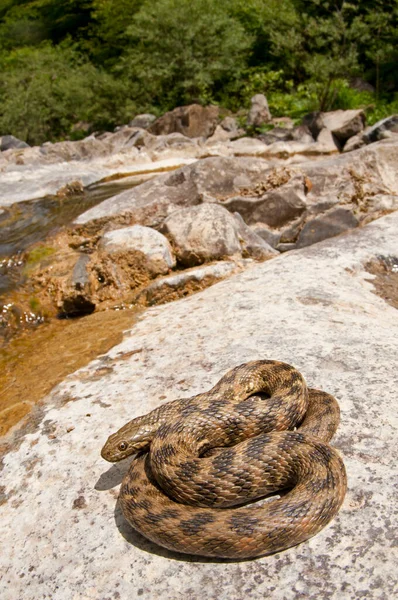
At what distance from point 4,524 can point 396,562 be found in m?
2.26

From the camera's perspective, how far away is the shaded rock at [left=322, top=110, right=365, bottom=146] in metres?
18.2

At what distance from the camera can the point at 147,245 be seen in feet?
26.4

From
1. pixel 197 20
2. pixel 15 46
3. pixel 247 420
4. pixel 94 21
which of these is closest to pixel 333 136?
pixel 197 20

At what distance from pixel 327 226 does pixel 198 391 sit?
4954 millimetres

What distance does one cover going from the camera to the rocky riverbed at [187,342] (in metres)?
2.85

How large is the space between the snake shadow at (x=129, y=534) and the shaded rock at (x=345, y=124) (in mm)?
16688

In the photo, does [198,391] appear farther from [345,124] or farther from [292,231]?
[345,124]

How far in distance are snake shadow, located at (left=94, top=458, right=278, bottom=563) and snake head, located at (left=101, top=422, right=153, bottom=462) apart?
197 mm

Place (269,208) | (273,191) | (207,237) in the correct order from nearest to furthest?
1. (207,237)
2. (269,208)
3. (273,191)

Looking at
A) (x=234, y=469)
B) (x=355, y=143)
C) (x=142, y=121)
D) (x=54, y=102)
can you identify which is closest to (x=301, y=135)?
(x=355, y=143)

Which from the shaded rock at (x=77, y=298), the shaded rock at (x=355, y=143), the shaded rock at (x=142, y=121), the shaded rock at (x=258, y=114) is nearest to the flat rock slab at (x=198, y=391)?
the shaded rock at (x=77, y=298)

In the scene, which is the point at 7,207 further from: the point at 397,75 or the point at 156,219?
the point at 397,75

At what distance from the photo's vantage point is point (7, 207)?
1354 cm

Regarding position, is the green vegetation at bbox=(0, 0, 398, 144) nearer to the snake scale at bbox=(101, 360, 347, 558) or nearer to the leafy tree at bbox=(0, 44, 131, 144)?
the leafy tree at bbox=(0, 44, 131, 144)
